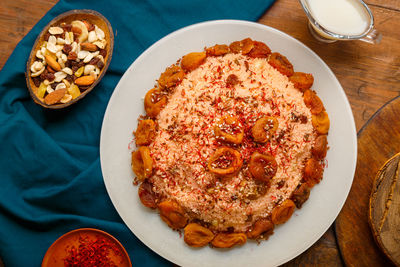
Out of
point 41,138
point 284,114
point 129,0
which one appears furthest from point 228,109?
point 41,138

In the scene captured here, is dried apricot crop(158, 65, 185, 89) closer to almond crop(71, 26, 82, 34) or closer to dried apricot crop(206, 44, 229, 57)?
dried apricot crop(206, 44, 229, 57)

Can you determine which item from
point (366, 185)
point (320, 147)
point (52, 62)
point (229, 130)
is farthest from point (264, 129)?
point (52, 62)

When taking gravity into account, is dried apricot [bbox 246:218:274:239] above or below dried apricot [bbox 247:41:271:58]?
below

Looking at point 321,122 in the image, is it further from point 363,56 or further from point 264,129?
point 363,56

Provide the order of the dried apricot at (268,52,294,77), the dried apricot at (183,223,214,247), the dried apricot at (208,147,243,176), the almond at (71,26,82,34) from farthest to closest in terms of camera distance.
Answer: the almond at (71,26,82,34), the dried apricot at (268,52,294,77), the dried apricot at (183,223,214,247), the dried apricot at (208,147,243,176)

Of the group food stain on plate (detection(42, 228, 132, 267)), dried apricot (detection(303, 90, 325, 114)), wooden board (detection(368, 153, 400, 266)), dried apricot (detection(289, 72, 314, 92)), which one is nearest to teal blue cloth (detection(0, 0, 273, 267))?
food stain on plate (detection(42, 228, 132, 267))

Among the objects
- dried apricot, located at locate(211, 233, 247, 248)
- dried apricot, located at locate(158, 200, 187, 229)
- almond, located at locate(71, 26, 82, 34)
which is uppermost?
almond, located at locate(71, 26, 82, 34)

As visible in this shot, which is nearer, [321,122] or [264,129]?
[264,129]
